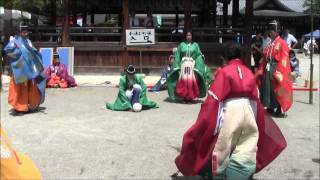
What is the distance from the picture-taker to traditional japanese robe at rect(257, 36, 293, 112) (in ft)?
33.4

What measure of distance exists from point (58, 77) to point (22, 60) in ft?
15.2

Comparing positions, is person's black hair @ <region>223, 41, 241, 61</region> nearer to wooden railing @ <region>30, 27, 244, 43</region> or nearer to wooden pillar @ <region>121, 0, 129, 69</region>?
wooden railing @ <region>30, 27, 244, 43</region>

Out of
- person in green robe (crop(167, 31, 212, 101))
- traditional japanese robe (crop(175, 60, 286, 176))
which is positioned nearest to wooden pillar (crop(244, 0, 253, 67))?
person in green robe (crop(167, 31, 212, 101))

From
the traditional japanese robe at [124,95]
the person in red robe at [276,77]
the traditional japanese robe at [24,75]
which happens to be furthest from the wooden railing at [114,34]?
the traditional japanese robe at [24,75]

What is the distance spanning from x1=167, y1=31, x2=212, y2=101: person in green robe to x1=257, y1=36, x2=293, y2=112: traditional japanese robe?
1.69 metres

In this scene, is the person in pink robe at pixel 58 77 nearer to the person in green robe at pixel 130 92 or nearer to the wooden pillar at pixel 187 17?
the wooden pillar at pixel 187 17

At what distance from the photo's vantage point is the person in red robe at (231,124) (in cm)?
539

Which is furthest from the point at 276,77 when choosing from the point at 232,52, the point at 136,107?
the point at 232,52

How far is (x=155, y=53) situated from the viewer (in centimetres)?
1697

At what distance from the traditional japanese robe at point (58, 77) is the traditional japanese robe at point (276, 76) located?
585 cm

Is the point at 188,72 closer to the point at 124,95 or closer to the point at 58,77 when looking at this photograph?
the point at 124,95

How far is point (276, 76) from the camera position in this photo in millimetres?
10289

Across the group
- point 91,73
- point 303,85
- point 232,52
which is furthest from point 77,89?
point 232,52

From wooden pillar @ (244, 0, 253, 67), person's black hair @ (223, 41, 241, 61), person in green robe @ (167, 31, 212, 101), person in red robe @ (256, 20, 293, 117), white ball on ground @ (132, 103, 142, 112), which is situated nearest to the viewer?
person's black hair @ (223, 41, 241, 61)
